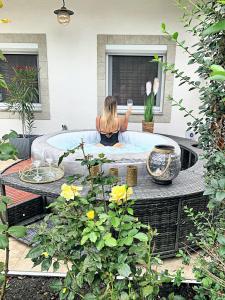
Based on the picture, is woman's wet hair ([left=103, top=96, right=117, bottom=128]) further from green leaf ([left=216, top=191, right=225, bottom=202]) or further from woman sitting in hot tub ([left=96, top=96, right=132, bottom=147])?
green leaf ([left=216, top=191, right=225, bottom=202])

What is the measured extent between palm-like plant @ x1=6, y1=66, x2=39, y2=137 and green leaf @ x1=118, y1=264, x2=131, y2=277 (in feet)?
15.9

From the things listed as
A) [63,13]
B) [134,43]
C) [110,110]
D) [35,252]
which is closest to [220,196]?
[35,252]

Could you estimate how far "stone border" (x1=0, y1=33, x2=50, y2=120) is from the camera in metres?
5.64

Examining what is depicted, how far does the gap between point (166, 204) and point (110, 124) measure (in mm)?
2406

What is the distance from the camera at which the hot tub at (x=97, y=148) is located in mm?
3182

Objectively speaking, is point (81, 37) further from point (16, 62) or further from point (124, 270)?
point (124, 270)

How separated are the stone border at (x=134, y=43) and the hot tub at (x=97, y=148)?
2.95 ft

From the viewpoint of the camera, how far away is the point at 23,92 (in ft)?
17.7

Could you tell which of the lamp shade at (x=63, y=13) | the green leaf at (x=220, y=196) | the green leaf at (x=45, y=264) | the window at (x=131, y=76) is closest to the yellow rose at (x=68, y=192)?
the green leaf at (x=45, y=264)

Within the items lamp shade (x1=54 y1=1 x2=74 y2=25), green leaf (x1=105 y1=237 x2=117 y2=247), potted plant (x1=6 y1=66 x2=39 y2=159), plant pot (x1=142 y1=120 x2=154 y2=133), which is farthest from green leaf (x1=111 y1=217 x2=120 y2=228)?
lamp shade (x1=54 y1=1 x2=74 y2=25)

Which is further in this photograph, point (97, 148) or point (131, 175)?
point (97, 148)

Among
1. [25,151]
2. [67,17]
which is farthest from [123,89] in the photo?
[25,151]

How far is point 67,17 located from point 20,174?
11.0 feet

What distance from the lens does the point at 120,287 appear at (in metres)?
1.12
